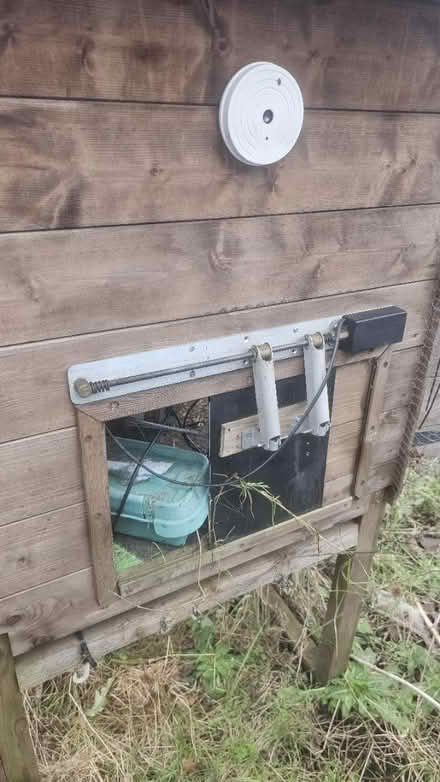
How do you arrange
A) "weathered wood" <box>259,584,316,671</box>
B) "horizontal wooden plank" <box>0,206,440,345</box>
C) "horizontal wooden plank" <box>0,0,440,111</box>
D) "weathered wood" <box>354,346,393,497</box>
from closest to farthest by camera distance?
"horizontal wooden plank" <box>0,0,440,111</box>
"horizontal wooden plank" <box>0,206,440,345</box>
"weathered wood" <box>354,346,393,497</box>
"weathered wood" <box>259,584,316,671</box>

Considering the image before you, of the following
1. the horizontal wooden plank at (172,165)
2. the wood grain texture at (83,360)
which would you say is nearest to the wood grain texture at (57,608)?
the wood grain texture at (83,360)

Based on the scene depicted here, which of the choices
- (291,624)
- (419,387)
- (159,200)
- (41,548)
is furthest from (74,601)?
(291,624)

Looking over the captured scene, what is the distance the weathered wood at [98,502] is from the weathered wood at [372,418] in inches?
26.9

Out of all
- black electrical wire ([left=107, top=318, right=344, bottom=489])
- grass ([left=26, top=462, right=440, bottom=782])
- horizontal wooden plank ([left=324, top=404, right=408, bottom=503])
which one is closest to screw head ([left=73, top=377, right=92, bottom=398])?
black electrical wire ([left=107, top=318, right=344, bottom=489])

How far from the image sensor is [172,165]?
81 cm

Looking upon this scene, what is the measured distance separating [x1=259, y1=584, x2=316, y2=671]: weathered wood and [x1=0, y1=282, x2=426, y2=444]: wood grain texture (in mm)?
1412

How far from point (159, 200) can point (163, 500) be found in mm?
677

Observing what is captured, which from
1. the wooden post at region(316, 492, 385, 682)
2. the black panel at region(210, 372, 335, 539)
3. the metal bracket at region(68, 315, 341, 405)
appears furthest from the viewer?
the wooden post at region(316, 492, 385, 682)

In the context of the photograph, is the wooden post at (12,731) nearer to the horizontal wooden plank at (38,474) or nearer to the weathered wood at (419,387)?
the horizontal wooden plank at (38,474)

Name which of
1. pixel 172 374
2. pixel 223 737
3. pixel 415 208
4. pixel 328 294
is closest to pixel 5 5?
pixel 172 374

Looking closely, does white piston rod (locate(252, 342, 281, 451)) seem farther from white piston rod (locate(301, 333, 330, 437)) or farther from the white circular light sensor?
the white circular light sensor

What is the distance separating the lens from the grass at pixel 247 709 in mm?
1736

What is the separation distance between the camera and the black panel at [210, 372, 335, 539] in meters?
1.13

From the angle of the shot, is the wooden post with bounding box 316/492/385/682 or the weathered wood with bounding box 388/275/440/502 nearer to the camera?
the weathered wood with bounding box 388/275/440/502
